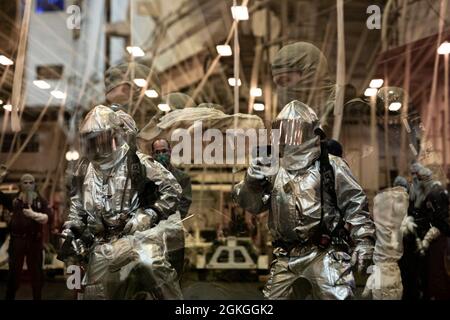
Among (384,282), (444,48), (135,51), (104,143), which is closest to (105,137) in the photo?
(104,143)

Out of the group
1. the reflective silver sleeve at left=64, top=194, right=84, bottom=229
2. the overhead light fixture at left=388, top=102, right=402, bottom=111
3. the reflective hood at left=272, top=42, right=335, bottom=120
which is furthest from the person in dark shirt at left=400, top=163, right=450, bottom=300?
the reflective silver sleeve at left=64, top=194, right=84, bottom=229

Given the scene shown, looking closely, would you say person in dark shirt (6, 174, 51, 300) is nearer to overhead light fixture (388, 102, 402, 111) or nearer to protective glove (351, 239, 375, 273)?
protective glove (351, 239, 375, 273)

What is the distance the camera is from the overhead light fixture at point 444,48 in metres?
2.62

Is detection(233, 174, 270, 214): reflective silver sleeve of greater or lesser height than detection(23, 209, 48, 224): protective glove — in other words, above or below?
above

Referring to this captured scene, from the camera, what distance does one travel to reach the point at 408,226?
8.38 ft

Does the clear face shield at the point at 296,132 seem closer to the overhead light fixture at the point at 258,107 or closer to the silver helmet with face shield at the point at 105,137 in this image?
the overhead light fixture at the point at 258,107

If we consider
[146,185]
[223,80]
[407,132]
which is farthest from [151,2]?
[407,132]

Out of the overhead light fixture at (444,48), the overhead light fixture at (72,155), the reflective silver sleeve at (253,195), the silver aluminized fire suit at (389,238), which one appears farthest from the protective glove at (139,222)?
the overhead light fixture at (444,48)

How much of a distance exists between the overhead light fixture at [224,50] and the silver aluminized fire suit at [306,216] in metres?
0.74

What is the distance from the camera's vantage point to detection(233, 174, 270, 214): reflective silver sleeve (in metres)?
2.31

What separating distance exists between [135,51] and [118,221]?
3.25ft

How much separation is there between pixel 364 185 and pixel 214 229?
2.44ft

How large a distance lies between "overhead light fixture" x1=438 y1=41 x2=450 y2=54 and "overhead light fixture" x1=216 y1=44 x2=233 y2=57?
995 mm

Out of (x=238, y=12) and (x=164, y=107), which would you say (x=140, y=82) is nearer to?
(x=164, y=107)
